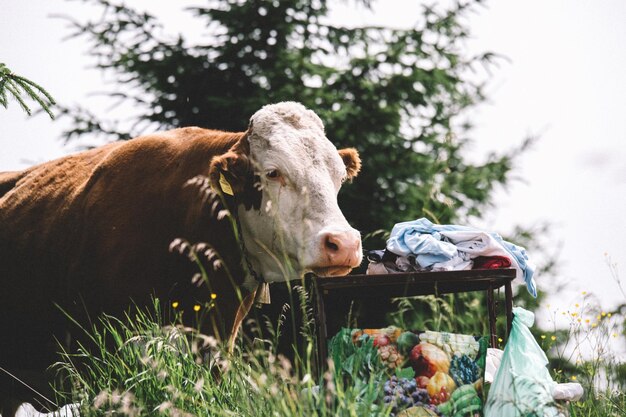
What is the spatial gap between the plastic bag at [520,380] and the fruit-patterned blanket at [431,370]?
3.0 inches

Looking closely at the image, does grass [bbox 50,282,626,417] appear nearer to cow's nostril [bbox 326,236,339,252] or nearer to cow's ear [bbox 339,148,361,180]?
cow's nostril [bbox 326,236,339,252]

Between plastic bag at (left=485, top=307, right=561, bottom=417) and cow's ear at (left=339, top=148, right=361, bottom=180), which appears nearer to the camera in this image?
plastic bag at (left=485, top=307, right=561, bottom=417)

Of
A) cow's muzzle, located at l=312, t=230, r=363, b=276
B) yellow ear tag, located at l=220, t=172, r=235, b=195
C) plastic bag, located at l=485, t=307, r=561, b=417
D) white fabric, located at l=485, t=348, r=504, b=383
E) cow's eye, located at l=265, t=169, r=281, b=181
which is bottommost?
white fabric, located at l=485, t=348, r=504, b=383

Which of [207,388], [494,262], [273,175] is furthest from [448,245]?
[207,388]

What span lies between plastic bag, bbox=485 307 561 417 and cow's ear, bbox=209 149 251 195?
1603 millimetres

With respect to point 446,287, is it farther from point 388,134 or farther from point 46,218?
point 388,134

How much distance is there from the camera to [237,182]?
3.89 m

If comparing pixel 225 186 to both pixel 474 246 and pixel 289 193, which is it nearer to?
pixel 289 193

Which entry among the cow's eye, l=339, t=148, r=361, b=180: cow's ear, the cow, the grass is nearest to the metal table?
the grass

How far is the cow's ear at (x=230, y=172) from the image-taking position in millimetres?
3809

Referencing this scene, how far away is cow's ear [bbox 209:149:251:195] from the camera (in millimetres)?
3809

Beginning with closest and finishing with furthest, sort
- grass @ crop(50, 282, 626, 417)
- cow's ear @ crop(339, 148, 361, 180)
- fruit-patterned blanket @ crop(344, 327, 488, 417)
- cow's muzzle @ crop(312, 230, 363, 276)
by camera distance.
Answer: grass @ crop(50, 282, 626, 417) < fruit-patterned blanket @ crop(344, 327, 488, 417) < cow's muzzle @ crop(312, 230, 363, 276) < cow's ear @ crop(339, 148, 361, 180)

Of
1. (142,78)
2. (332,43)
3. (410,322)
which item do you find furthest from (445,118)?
(142,78)

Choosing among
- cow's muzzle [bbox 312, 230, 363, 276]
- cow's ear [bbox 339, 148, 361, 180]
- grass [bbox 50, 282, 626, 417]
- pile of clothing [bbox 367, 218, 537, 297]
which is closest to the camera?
grass [bbox 50, 282, 626, 417]
